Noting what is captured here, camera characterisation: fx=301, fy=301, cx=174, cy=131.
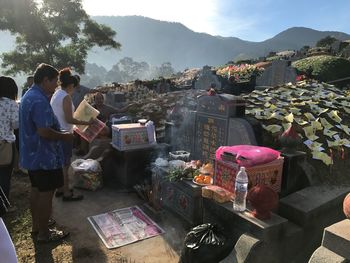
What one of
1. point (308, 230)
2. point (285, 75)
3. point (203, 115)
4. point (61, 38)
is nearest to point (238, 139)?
point (203, 115)

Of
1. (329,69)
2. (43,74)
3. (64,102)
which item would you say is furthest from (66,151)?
(329,69)

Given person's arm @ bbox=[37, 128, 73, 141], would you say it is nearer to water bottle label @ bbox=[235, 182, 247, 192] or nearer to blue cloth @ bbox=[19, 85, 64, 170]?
blue cloth @ bbox=[19, 85, 64, 170]

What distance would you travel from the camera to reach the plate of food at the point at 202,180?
4625 mm

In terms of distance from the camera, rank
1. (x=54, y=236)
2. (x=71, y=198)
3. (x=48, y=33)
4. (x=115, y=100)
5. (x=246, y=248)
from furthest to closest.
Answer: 1. (x=48, y=33)
2. (x=115, y=100)
3. (x=71, y=198)
4. (x=54, y=236)
5. (x=246, y=248)

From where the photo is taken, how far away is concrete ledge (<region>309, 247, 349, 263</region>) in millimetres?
2824

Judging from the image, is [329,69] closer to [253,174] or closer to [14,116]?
[253,174]

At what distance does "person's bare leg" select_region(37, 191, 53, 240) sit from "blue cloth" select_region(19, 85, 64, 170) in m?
0.41

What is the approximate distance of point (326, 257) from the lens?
2.89 metres

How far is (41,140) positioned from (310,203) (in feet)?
12.0

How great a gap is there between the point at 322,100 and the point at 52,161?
6.69 metres

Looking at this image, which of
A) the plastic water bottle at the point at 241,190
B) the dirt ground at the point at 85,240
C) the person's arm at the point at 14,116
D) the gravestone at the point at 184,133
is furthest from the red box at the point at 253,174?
the person's arm at the point at 14,116

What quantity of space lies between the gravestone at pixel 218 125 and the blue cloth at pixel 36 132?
2.77 metres

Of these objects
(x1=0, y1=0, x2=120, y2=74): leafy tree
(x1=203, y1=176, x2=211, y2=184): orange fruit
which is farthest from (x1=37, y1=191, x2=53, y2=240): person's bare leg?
(x1=0, y1=0, x2=120, y2=74): leafy tree

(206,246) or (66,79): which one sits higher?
(66,79)
